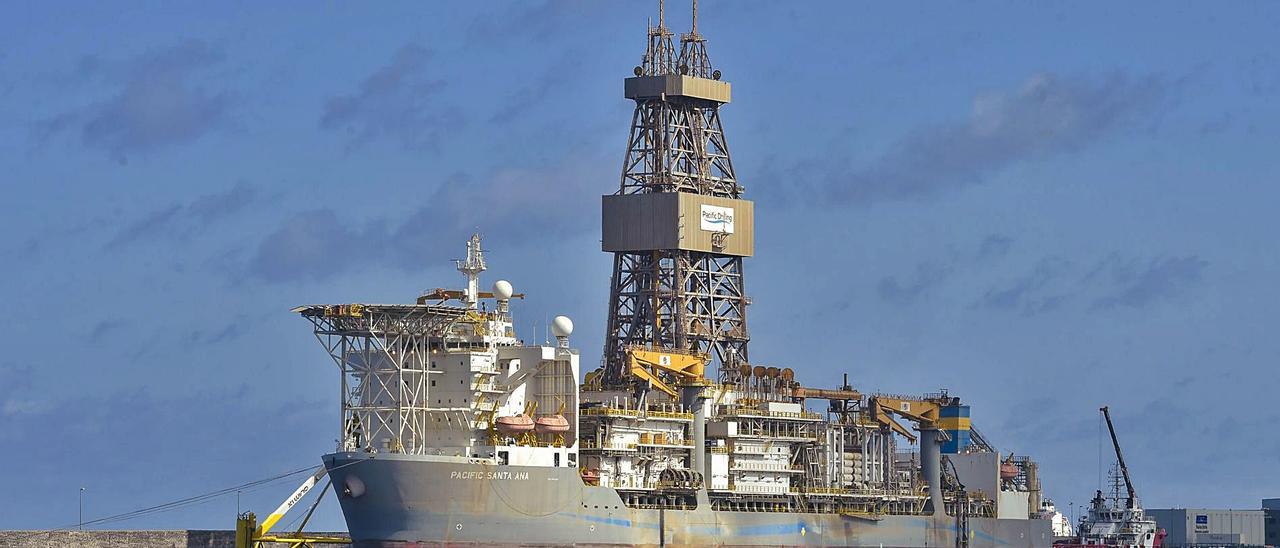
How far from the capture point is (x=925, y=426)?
12131 cm

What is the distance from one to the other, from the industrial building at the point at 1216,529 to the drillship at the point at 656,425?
54.4 meters

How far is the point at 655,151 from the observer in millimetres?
124438

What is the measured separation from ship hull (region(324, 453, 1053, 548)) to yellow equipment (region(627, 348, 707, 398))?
19.7 feet

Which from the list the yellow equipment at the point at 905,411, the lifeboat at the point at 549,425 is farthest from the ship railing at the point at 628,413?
the yellow equipment at the point at 905,411

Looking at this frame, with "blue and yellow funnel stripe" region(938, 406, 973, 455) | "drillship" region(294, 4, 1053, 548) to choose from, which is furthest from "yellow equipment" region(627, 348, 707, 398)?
"blue and yellow funnel stripe" region(938, 406, 973, 455)

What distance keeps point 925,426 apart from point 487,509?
108ft

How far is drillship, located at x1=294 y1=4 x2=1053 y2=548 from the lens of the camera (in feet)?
321

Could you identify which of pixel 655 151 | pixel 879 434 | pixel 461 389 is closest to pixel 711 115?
pixel 655 151

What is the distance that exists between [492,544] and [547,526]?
299 centimetres

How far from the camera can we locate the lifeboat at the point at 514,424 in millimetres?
98312

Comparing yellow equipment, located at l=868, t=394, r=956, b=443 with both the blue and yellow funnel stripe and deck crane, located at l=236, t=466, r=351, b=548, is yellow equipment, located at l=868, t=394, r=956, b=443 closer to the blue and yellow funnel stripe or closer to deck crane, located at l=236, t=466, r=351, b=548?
the blue and yellow funnel stripe

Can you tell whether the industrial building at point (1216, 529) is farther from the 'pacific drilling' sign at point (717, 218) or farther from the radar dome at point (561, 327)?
the radar dome at point (561, 327)

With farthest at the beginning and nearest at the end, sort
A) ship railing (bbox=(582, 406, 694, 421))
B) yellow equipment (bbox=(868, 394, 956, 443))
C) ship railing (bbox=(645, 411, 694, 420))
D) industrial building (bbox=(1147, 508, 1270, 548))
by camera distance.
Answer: industrial building (bbox=(1147, 508, 1270, 548)) < yellow equipment (bbox=(868, 394, 956, 443)) < ship railing (bbox=(645, 411, 694, 420)) < ship railing (bbox=(582, 406, 694, 421))

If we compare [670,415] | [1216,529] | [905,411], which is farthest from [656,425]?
[1216,529]
